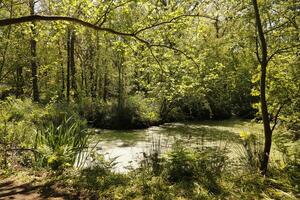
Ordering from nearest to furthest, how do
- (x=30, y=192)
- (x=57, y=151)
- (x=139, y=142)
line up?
(x=30, y=192) → (x=57, y=151) → (x=139, y=142)

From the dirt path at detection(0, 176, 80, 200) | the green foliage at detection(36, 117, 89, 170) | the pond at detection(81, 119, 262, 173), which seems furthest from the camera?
the pond at detection(81, 119, 262, 173)

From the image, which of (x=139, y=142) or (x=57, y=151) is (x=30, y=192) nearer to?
(x=57, y=151)

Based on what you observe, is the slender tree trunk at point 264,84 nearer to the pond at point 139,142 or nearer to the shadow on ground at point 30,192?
the pond at point 139,142

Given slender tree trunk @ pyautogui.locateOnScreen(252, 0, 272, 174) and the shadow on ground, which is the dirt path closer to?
the shadow on ground

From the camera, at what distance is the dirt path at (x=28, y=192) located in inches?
146

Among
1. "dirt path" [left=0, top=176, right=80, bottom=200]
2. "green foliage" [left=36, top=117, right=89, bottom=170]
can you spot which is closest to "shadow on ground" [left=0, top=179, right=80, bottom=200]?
"dirt path" [left=0, top=176, right=80, bottom=200]

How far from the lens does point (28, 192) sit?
3867mm

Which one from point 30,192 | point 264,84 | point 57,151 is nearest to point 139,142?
point 57,151

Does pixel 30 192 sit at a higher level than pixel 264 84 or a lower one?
lower

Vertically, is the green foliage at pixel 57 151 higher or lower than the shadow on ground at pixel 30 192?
higher

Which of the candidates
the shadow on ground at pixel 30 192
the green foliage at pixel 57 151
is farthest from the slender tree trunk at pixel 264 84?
the green foliage at pixel 57 151

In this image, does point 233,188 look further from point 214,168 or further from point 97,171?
point 97,171

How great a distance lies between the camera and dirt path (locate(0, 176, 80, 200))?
12.1 ft

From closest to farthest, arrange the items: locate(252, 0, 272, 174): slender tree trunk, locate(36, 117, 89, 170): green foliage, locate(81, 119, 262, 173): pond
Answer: locate(252, 0, 272, 174): slender tree trunk < locate(36, 117, 89, 170): green foliage < locate(81, 119, 262, 173): pond
